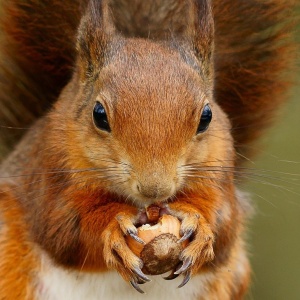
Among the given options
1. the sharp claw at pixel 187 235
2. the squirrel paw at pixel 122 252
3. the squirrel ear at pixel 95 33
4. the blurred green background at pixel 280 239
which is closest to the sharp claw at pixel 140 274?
the squirrel paw at pixel 122 252

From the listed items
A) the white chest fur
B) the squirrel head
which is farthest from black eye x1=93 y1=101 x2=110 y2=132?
the white chest fur

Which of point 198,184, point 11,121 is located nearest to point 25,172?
point 11,121

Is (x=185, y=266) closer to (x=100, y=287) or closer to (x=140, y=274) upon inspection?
(x=140, y=274)

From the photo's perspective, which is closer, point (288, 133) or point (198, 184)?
point (198, 184)

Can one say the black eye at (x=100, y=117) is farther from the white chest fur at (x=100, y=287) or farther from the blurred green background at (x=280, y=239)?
the blurred green background at (x=280, y=239)

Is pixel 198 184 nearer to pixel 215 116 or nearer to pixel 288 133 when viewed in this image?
pixel 215 116

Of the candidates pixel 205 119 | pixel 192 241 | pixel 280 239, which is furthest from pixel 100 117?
pixel 280 239
